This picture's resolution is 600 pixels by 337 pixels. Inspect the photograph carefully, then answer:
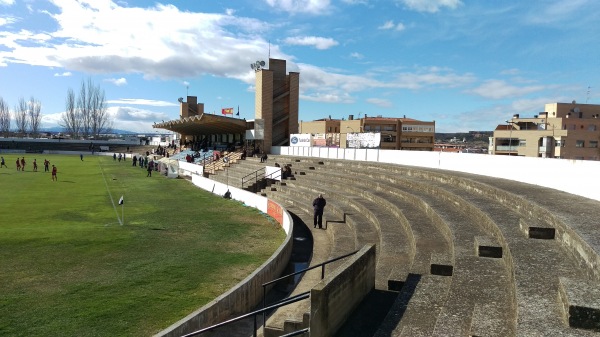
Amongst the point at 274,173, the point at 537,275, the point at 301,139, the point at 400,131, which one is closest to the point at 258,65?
the point at 301,139

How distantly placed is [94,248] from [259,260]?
5.04 m

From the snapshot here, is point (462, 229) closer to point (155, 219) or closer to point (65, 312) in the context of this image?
point (65, 312)

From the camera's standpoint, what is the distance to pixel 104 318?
23.9 feet

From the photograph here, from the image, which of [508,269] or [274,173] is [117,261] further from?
[274,173]

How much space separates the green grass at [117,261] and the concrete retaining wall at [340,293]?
10.6 feet

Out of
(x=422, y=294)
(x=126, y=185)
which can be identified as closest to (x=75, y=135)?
(x=126, y=185)

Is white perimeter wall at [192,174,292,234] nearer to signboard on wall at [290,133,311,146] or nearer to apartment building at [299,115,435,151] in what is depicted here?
signboard on wall at [290,133,311,146]

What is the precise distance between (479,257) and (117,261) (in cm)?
890

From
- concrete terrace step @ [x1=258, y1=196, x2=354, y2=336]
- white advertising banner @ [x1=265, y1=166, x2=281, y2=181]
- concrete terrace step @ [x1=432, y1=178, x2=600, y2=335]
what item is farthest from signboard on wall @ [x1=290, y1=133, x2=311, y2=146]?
concrete terrace step @ [x1=432, y1=178, x2=600, y2=335]

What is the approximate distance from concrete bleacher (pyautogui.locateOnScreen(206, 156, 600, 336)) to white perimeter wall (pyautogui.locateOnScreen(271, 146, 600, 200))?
523mm

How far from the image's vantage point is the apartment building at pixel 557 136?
58594mm

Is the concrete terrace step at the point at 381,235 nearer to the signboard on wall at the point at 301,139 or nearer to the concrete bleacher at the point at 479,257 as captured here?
the concrete bleacher at the point at 479,257

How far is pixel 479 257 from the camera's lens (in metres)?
6.73

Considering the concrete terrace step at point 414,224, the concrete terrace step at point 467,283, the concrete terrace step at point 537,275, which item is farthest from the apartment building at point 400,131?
the concrete terrace step at point 537,275
